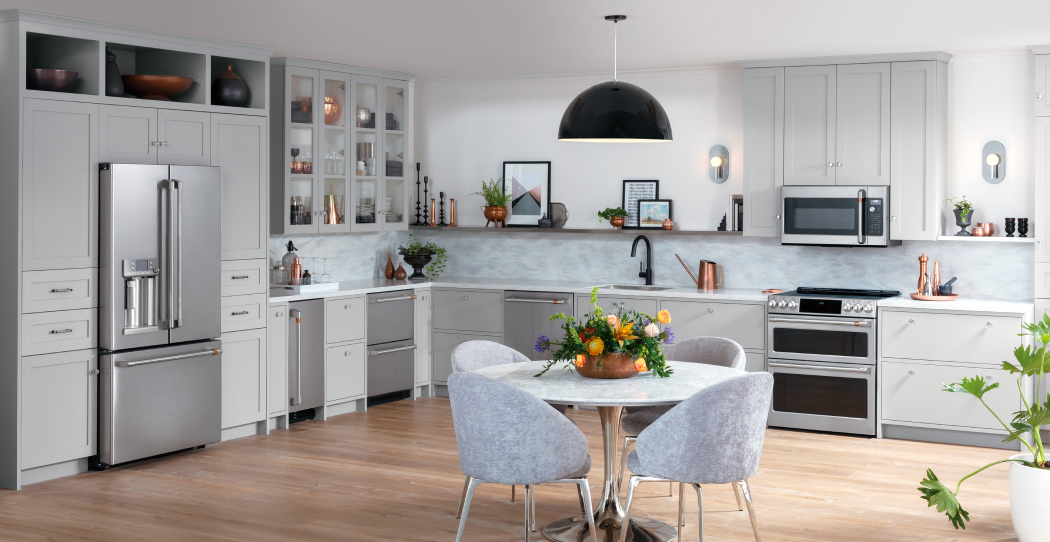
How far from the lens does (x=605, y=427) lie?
4.27 meters

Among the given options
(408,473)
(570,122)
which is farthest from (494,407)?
(408,473)

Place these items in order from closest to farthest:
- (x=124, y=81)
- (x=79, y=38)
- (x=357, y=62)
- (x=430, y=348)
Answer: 1. (x=79, y=38)
2. (x=124, y=81)
3. (x=357, y=62)
4. (x=430, y=348)

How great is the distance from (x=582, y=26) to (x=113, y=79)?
8.66ft

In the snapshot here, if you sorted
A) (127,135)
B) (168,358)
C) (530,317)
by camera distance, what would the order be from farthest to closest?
1. (530,317)
2. (168,358)
3. (127,135)

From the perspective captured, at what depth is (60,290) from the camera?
516 cm

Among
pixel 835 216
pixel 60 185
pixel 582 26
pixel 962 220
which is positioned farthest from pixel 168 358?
pixel 962 220

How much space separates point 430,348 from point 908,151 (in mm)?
3734

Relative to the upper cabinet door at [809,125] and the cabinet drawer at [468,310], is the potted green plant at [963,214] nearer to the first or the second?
the upper cabinet door at [809,125]

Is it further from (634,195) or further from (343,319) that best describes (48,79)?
(634,195)

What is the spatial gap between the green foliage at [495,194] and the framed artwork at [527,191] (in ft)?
0.12

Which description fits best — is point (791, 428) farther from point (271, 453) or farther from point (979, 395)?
point (271, 453)

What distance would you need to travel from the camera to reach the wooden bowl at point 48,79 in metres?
5.12

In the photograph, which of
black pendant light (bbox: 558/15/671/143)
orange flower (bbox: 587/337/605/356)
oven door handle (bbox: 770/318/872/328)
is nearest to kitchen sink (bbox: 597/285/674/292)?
oven door handle (bbox: 770/318/872/328)

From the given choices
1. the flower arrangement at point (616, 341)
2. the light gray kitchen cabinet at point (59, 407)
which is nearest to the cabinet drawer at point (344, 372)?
the light gray kitchen cabinet at point (59, 407)
